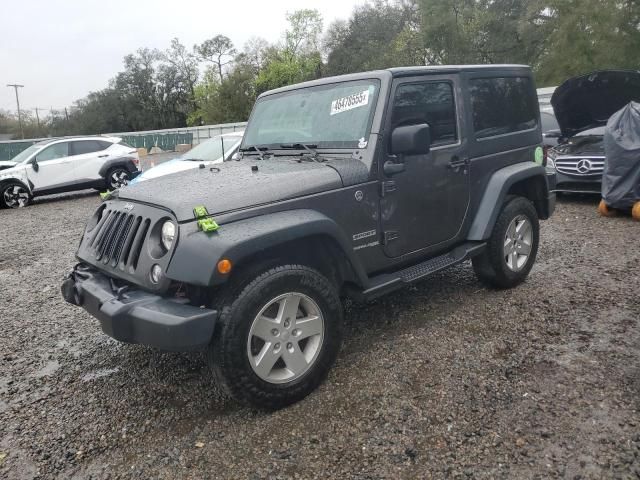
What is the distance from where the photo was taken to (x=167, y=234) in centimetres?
279

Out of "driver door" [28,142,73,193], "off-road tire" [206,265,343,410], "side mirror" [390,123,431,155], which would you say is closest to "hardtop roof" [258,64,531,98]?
"side mirror" [390,123,431,155]

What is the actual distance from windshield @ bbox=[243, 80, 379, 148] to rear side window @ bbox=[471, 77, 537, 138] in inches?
45.8

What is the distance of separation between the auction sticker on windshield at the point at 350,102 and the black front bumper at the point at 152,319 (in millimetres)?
1843

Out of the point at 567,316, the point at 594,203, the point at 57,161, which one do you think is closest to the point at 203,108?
the point at 57,161

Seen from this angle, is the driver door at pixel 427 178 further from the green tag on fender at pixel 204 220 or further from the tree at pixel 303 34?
the tree at pixel 303 34

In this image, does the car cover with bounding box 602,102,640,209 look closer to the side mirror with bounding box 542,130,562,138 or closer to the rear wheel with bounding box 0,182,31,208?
the side mirror with bounding box 542,130,562,138

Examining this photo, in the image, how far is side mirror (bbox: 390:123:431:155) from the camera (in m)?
3.27

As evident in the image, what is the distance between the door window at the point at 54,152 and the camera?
42.4 ft

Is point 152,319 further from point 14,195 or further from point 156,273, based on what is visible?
point 14,195

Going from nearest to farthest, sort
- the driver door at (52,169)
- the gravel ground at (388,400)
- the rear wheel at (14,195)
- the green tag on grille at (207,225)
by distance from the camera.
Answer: the gravel ground at (388,400) → the green tag on grille at (207,225) → the rear wheel at (14,195) → the driver door at (52,169)

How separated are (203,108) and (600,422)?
60.3m

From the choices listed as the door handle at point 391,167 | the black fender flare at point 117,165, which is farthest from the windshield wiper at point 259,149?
the black fender flare at point 117,165

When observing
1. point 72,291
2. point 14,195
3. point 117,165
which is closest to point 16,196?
point 14,195

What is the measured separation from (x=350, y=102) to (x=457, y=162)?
103 cm
